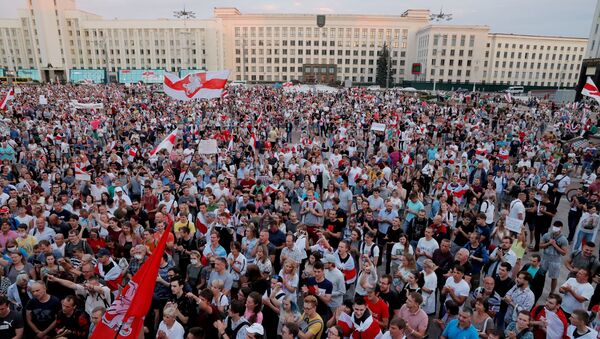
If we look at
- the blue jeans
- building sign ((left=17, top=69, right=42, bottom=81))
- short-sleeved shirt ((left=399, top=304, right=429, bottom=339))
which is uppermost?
building sign ((left=17, top=69, right=42, bottom=81))

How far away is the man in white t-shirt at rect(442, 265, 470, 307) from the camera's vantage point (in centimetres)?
496

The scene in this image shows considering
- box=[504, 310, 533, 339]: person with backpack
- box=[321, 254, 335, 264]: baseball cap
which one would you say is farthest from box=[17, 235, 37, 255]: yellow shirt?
box=[504, 310, 533, 339]: person with backpack

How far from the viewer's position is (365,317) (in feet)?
14.0

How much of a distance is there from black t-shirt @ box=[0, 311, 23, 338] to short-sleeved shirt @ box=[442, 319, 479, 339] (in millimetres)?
4870

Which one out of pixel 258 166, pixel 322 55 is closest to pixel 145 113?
pixel 258 166

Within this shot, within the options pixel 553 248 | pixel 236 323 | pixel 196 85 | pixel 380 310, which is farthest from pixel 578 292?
pixel 196 85

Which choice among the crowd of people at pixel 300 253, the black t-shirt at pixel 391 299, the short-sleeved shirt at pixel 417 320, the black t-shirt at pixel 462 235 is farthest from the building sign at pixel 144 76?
the short-sleeved shirt at pixel 417 320

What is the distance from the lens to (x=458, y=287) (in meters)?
5.04

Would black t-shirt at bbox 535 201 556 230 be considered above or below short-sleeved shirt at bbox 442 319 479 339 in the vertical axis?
below

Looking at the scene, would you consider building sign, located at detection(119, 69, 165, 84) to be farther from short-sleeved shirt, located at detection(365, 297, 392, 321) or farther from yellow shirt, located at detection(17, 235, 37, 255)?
short-sleeved shirt, located at detection(365, 297, 392, 321)

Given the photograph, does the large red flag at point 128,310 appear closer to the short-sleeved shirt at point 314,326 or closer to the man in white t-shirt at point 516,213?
the short-sleeved shirt at point 314,326

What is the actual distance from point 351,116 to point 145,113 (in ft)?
45.1

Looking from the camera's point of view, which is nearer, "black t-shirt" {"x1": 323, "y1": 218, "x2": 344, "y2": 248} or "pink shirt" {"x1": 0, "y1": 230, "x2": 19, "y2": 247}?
"pink shirt" {"x1": 0, "y1": 230, "x2": 19, "y2": 247}

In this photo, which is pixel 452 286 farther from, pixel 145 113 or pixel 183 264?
pixel 145 113
